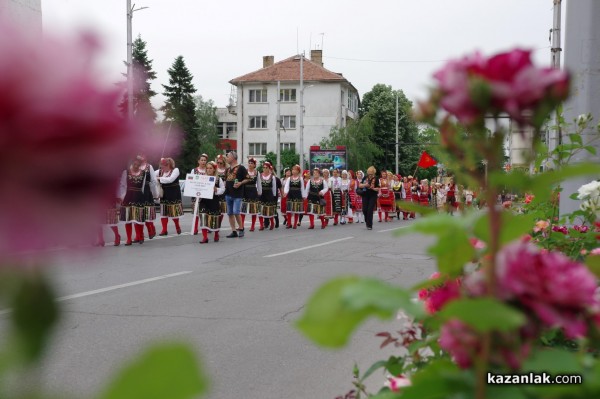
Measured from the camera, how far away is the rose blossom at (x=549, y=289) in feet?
2.32

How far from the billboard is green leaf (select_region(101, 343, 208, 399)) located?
158 feet

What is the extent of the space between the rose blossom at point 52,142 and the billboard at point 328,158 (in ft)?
159

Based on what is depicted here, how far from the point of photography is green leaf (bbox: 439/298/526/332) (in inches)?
24.7

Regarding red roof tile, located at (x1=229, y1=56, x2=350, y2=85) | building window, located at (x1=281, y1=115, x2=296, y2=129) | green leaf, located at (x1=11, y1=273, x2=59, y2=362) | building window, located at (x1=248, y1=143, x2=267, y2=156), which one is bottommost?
green leaf, located at (x1=11, y1=273, x2=59, y2=362)

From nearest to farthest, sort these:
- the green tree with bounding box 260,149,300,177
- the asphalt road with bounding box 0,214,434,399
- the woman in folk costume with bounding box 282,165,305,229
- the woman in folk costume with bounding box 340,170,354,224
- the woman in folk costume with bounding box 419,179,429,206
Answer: the asphalt road with bounding box 0,214,434,399 < the woman in folk costume with bounding box 282,165,305,229 < the woman in folk costume with bounding box 340,170,354,224 < the woman in folk costume with bounding box 419,179,429,206 < the green tree with bounding box 260,149,300,177

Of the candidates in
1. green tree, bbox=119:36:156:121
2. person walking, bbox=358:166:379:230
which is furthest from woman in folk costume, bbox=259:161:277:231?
green tree, bbox=119:36:156:121

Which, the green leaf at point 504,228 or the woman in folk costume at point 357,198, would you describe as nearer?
the green leaf at point 504,228

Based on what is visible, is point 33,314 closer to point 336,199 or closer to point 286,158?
point 336,199

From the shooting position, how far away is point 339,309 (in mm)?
682

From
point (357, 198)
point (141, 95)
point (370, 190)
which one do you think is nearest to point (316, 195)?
point (370, 190)

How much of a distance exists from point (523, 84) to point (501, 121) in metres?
0.04

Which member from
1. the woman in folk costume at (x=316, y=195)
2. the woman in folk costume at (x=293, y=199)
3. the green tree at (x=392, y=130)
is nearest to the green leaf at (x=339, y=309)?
the woman in folk costume at (x=293, y=199)

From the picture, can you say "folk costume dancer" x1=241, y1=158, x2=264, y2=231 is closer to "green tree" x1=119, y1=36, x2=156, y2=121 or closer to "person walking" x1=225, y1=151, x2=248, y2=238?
"person walking" x1=225, y1=151, x2=248, y2=238

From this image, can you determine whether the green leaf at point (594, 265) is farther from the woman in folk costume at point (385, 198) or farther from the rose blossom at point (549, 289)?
the woman in folk costume at point (385, 198)
